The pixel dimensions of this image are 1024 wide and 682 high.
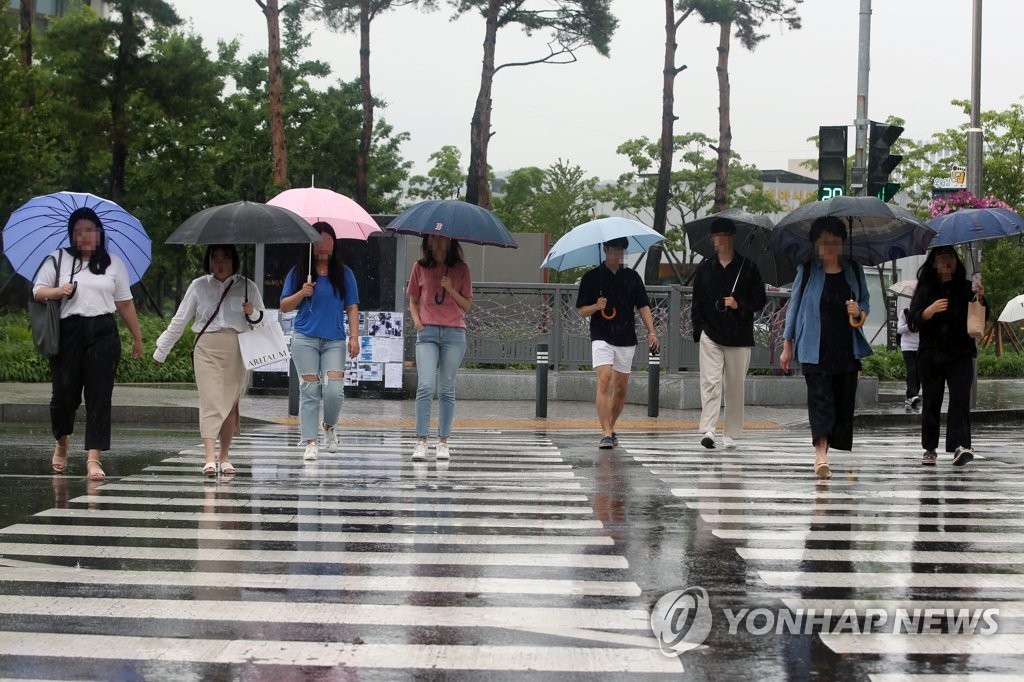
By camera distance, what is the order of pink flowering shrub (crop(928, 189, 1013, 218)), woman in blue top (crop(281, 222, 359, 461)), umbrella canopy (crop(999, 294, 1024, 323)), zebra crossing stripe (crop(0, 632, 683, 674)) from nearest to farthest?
zebra crossing stripe (crop(0, 632, 683, 674))
woman in blue top (crop(281, 222, 359, 461))
pink flowering shrub (crop(928, 189, 1013, 218))
umbrella canopy (crop(999, 294, 1024, 323))

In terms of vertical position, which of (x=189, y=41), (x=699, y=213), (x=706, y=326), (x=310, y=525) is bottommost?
(x=310, y=525)

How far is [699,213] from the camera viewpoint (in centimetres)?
6544

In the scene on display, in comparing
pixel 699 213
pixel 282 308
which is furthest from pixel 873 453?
pixel 699 213

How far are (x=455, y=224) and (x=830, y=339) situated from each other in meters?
3.02

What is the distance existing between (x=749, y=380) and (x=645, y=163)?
35.6 metres

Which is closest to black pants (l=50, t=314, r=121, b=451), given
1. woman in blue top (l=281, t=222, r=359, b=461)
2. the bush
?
woman in blue top (l=281, t=222, r=359, b=461)

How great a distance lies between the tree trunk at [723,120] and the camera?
4278 cm

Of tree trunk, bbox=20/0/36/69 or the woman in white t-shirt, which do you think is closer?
the woman in white t-shirt

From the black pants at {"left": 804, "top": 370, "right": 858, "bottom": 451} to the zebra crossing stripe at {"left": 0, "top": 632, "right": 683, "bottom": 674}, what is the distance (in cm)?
577

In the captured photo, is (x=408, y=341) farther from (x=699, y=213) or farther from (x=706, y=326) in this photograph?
(x=699, y=213)

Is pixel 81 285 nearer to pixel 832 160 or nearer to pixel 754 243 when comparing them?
pixel 754 243

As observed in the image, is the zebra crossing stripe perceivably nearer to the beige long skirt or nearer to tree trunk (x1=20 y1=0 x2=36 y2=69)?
the beige long skirt

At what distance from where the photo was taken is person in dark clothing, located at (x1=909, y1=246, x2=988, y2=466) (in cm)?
1129

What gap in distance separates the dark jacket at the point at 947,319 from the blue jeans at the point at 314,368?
15.4 feet
